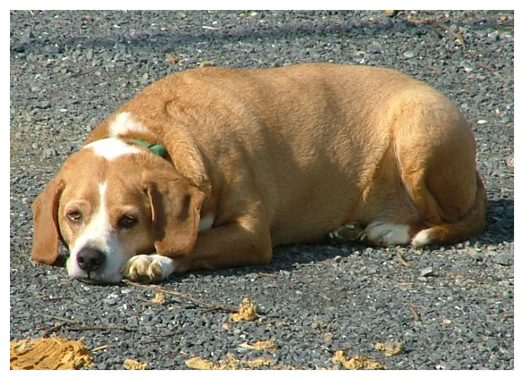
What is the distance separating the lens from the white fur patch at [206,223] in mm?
5626

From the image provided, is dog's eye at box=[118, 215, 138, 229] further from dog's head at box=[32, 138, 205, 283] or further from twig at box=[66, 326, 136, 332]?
twig at box=[66, 326, 136, 332]

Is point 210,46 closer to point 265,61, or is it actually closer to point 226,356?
point 265,61

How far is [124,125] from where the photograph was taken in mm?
5707

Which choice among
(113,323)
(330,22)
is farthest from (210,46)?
(113,323)

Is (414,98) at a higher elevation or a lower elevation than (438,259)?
higher

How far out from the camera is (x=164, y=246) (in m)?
5.36

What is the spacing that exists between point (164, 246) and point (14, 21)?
191 inches

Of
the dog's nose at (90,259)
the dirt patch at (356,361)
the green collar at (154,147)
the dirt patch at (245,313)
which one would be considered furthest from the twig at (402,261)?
the dog's nose at (90,259)

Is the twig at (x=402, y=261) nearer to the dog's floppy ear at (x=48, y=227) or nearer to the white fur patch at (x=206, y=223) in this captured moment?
the white fur patch at (x=206, y=223)

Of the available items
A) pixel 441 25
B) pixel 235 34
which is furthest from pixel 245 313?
pixel 441 25

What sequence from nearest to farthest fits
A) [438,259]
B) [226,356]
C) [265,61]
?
[226,356] < [438,259] < [265,61]

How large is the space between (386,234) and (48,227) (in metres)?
2.17

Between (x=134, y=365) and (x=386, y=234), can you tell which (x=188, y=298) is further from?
(x=386, y=234)

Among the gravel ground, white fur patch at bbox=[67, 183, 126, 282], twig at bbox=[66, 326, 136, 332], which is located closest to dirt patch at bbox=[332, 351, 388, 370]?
the gravel ground
